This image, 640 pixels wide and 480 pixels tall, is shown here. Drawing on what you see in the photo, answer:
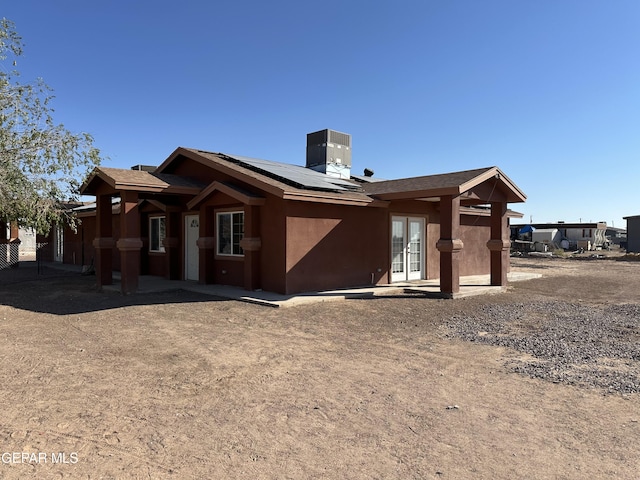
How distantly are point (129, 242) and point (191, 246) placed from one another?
287 centimetres

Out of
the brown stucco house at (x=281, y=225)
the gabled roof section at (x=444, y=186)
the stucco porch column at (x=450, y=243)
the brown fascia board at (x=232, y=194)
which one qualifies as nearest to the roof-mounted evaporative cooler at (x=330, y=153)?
the brown stucco house at (x=281, y=225)

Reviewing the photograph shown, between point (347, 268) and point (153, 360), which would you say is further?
point (347, 268)

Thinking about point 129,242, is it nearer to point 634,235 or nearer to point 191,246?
point 191,246

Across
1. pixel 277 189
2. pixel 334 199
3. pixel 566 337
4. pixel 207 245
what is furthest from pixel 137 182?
pixel 566 337

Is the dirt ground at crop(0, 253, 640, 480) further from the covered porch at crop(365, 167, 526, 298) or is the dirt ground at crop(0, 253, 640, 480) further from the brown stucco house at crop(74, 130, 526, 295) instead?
the covered porch at crop(365, 167, 526, 298)

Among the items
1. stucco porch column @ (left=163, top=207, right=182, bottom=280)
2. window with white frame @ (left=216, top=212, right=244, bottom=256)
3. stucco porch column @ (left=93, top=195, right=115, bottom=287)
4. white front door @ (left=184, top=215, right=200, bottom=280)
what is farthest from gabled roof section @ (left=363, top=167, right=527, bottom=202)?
stucco porch column @ (left=93, top=195, right=115, bottom=287)

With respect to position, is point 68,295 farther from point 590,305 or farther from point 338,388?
point 590,305

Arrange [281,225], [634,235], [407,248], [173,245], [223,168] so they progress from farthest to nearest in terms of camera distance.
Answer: [634,235] → [173,245] → [407,248] → [223,168] → [281,225]

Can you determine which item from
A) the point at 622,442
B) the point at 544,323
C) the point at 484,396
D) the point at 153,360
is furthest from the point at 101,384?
the point at 544,323

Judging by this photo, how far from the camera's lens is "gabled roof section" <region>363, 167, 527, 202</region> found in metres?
11.1

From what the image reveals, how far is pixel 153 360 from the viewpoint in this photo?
5637 millimetres

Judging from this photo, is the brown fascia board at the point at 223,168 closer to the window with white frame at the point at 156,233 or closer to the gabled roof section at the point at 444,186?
the window with white frame at the point at 156,233

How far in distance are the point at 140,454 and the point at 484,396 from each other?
3.15 meters

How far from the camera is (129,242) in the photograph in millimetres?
11289
